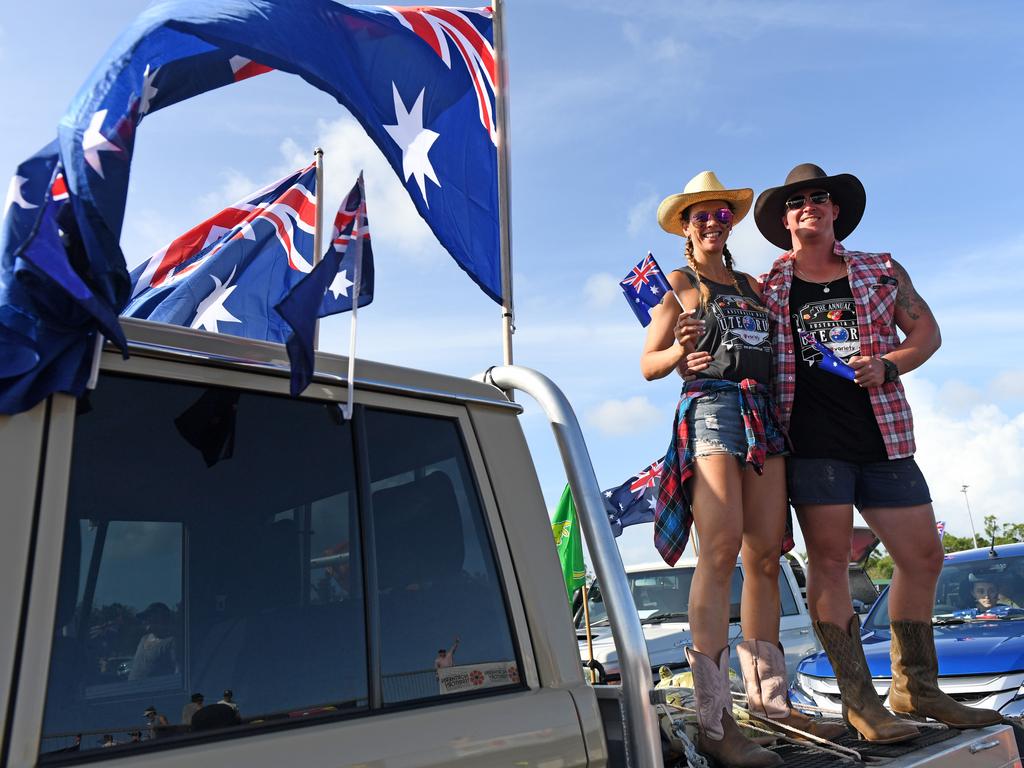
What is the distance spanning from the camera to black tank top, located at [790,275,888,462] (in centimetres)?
A: 338

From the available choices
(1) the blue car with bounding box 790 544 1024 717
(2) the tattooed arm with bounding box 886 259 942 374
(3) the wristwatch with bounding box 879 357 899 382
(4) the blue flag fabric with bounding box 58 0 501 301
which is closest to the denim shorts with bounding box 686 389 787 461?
(3) the wristwatch with bounding box 879 357 899 382

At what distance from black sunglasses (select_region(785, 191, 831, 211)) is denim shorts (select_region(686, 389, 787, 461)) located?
97 centimetres

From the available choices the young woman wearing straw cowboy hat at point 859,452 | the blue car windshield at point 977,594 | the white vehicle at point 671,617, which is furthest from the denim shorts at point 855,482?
the white vehicle at point 671,617

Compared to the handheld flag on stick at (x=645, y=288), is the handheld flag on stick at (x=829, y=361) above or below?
below

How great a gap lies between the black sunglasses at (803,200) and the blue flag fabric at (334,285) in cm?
209

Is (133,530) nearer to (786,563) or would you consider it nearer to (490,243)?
(490,243)

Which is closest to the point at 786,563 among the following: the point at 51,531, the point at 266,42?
the point at 266,42

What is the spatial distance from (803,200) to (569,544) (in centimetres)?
324

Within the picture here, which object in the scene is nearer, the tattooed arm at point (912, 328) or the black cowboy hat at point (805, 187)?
the tattooed arm at point (912, 328)

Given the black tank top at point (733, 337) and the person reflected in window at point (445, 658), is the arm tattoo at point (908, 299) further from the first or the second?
the person reflected in window at point (445, 658)

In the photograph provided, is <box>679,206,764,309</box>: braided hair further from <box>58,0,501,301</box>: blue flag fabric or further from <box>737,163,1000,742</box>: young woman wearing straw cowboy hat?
<box>58,0,501,301</box>: blue flag fabric

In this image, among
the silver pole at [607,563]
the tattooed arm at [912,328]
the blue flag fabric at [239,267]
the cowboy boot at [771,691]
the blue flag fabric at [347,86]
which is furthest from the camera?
the blue flag fabric at [239,267]

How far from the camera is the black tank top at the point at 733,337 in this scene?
3.23 meters

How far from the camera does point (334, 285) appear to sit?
2.08 metres
